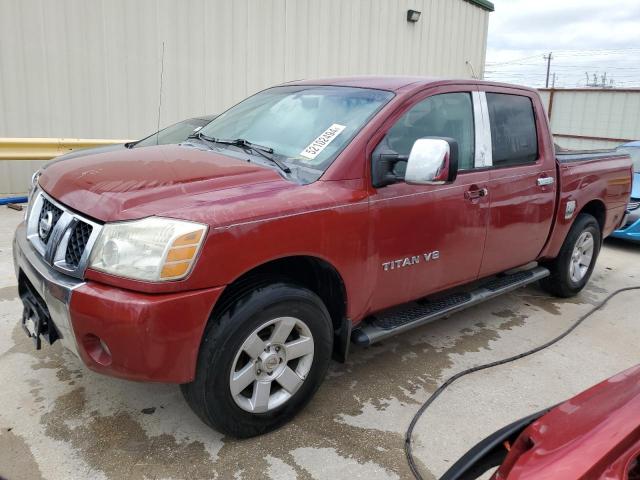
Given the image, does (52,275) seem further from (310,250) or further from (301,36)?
(301,36)

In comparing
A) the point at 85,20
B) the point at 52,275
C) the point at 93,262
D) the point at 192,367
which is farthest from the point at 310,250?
the point at 85,20

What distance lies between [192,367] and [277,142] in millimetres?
1457

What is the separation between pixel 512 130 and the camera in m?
4.01

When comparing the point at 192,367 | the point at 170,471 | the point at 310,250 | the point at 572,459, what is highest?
the point at 310,250

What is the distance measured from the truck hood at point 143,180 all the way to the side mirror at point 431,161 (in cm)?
66

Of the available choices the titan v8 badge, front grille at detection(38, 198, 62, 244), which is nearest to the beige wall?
front grille at detection(38, 198, 62, 244)

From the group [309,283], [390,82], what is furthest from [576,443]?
[390,82]

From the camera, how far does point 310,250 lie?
263 centimetres

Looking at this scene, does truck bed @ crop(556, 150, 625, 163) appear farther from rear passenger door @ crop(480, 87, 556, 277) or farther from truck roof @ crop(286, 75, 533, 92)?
truck roof @ crop(286, 75, 533, 92)

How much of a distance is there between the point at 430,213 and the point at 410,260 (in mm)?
306

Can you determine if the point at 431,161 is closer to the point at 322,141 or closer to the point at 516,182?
the point at 322,141

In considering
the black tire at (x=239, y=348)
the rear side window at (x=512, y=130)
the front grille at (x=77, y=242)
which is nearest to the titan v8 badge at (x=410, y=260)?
the black tire at (x=239, y=348)

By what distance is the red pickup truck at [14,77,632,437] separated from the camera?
7.39 ft

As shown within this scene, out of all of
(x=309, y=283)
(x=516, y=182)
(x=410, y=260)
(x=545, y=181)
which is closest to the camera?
(x=309, y=283)
